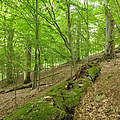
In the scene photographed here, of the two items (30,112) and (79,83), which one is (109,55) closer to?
(79,83)

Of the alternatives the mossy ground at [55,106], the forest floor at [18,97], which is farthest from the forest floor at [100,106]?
the forest floor at [18,97]

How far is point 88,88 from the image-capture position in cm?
438

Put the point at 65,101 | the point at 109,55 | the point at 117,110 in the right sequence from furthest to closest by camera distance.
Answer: the point at 109,55, the point at 65,101, the point at 117,110

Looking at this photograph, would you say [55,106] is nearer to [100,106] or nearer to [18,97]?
[100,106]

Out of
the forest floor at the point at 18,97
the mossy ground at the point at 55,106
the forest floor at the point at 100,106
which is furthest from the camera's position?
the forest floor at the point at 18,97

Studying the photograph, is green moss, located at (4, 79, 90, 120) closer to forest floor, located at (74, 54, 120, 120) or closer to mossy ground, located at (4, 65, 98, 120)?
mossy ground, located at (4, 65, 98, 120)

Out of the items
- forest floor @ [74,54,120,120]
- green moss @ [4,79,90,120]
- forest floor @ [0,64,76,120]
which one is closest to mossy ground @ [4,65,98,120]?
green moss @ [4,79,90,120]

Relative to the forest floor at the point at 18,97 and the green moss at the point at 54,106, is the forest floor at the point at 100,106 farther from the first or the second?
the forest floor at the point at 18,97

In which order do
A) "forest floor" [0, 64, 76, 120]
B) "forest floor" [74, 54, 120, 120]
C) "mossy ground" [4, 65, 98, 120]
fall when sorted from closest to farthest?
1. "mossy ground" [4, 65, 98, 120]
2. "forest floor" [74, 54, 120, 120]
3. "forest floor" [0, 64, 76, 120]

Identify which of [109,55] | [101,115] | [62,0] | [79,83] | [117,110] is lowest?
[101,115]

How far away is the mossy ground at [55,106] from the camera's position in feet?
8.12

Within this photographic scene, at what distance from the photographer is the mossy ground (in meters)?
2.47

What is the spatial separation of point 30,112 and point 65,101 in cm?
133

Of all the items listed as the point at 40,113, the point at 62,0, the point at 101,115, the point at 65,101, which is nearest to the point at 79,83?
the point at 65,101
